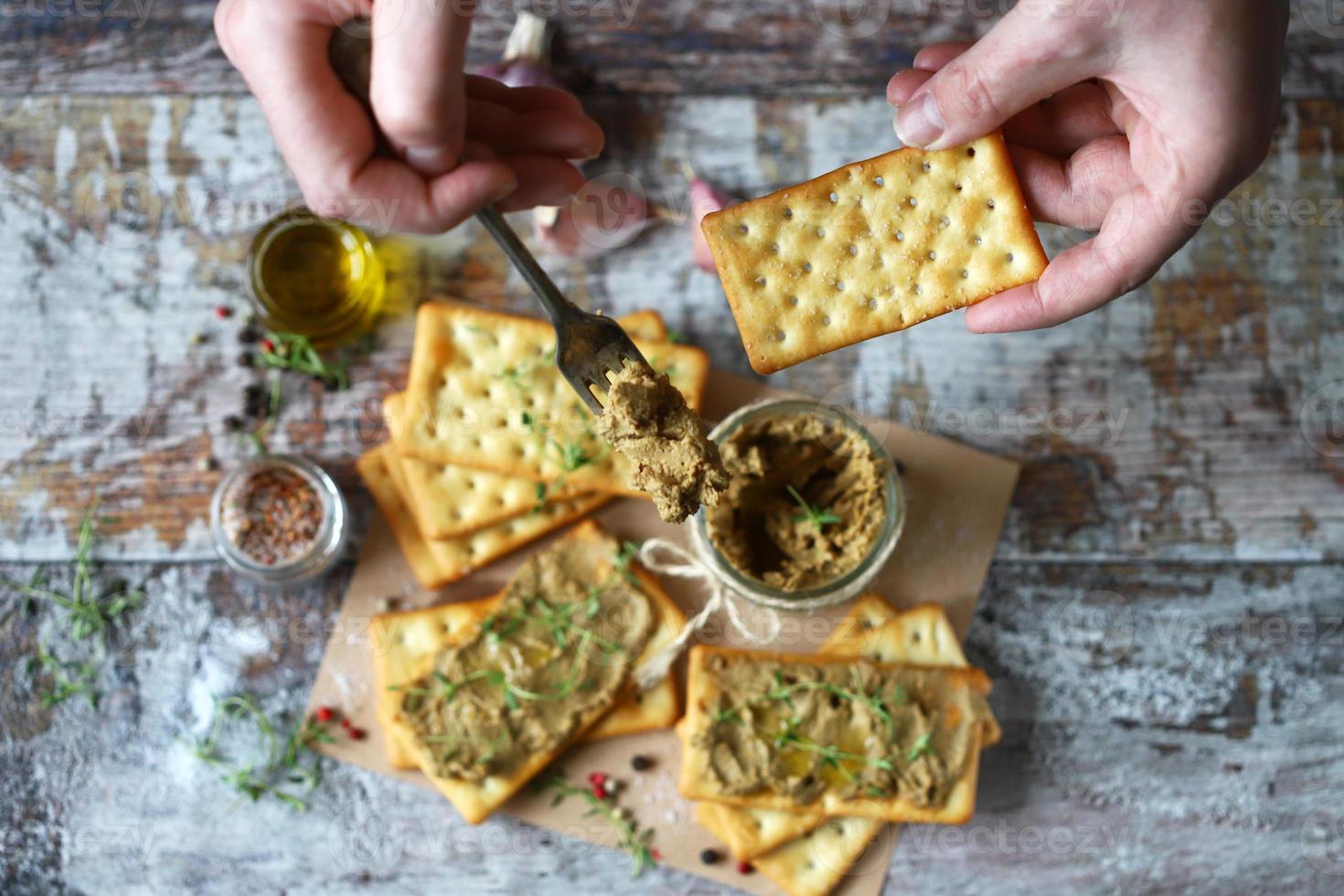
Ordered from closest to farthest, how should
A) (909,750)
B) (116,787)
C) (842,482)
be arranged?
(842,482)
(909,750)
(116,787)

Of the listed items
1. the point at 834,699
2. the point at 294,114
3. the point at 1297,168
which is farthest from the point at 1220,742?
the point at 294,114

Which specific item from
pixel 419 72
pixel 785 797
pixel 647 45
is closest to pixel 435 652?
pixel 785 797

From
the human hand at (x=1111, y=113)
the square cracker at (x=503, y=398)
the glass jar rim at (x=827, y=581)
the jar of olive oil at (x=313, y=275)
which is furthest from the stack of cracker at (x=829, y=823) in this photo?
the jar of olive oil at (x=313, y=275)

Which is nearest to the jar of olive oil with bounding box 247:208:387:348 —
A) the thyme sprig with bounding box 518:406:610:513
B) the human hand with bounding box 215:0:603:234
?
the human hand with bounding box 215:0:603:234

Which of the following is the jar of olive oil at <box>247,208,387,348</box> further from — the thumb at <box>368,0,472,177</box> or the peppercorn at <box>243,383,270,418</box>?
the thumb at <box>368,0,472,177</box>

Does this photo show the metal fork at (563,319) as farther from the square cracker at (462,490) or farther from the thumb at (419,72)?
the square cracker at (462,490)

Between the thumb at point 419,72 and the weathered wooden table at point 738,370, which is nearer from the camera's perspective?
the thumb at point 419,72

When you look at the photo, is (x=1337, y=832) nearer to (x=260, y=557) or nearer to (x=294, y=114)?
(x=260, y=557)
